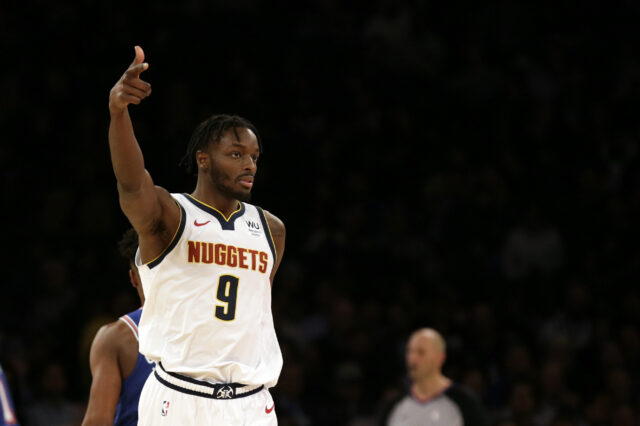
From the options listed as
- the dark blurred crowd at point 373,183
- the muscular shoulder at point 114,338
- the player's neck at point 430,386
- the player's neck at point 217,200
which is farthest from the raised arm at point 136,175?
the dark blurred crowd at point 373,183

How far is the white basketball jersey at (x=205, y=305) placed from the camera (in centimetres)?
377

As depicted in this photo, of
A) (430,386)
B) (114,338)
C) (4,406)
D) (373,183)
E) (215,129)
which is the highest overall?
(373,183)

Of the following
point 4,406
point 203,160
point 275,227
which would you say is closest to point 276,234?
point 275,227

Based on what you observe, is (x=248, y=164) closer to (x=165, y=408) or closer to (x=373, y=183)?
(x=165, y=408)

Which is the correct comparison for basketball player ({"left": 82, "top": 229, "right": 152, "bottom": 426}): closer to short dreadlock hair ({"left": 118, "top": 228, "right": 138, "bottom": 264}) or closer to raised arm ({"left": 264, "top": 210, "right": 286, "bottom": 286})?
short dreadlock hair ({"left": 118, "top": 228, "right": 138, "bottom": 264})

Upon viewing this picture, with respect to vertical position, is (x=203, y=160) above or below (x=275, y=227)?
above

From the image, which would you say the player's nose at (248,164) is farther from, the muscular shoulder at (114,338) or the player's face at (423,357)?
the player's face at (423,357)

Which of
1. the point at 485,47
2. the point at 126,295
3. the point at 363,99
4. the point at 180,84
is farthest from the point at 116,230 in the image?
the point at 485,47

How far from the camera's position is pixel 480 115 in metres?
10.8

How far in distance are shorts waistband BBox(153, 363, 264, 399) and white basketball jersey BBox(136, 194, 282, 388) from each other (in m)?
0.02

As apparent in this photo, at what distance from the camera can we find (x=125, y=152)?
3453 mm

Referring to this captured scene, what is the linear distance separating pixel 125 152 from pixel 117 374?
1244 mm

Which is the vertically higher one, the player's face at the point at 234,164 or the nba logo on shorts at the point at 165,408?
the player's face at the point at 234,164

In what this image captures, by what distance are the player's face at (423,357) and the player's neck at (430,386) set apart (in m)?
0.06
